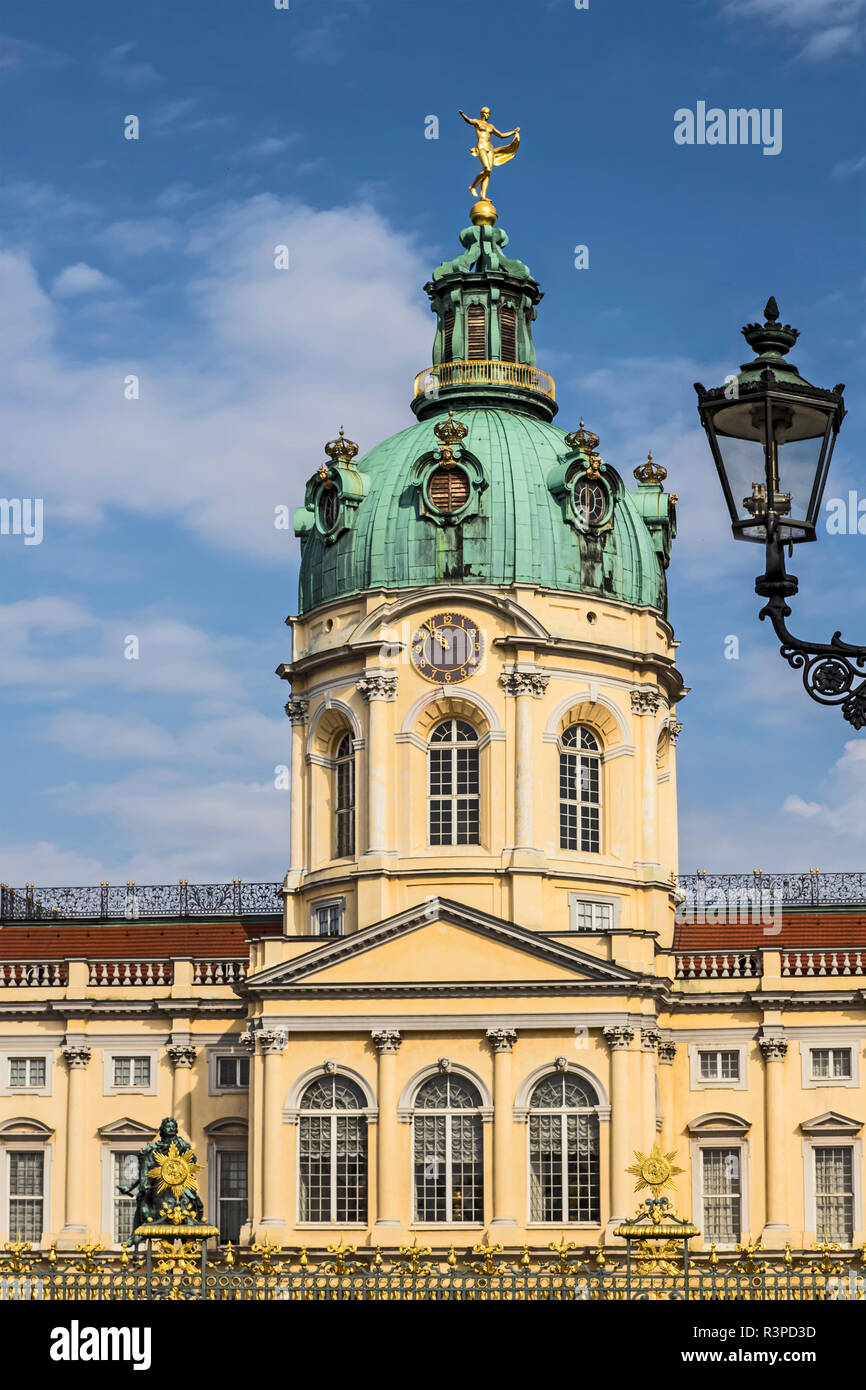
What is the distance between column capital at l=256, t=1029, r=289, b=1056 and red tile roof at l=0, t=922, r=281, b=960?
921 cm

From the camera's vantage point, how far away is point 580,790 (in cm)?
6944

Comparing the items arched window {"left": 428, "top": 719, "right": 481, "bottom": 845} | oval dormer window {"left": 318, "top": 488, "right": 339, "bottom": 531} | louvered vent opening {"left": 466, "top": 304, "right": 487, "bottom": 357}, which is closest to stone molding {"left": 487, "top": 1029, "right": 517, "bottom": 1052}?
arched window {"left": 428, "top": 719, "right": 481, "bottom": 845}

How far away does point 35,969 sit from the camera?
235 feet

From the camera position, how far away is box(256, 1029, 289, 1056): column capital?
65000 millimetres

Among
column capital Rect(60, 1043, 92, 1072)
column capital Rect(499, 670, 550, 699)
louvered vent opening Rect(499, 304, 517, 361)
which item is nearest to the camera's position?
column capital Rect(499, 670, 550, 699)

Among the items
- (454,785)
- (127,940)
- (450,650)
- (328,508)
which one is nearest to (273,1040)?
(454,785)

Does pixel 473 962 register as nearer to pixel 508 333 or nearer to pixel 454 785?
pixel 454 785

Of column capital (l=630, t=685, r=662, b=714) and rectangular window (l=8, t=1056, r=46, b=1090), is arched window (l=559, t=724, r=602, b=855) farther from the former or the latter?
rectangular window (l=8, t=1056, r=46, b=1090)

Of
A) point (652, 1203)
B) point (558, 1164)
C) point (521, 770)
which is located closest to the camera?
point (652, 1203)

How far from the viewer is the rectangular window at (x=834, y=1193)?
66.6m

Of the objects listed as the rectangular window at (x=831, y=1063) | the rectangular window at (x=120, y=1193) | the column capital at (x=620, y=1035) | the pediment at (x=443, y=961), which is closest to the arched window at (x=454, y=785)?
the pediment at (x=443, y=961)
